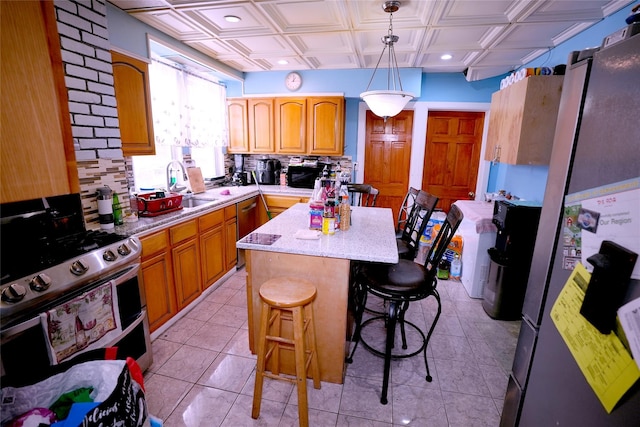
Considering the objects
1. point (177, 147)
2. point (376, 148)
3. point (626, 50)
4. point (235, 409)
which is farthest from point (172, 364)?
point (376, 148)

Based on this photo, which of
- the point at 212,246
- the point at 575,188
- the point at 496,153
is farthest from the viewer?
the point at 496,153

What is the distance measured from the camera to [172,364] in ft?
6.73

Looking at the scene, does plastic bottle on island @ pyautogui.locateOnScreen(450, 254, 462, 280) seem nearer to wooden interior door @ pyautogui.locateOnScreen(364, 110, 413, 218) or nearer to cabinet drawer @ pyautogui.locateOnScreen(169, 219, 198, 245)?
wooden interior door @ pyautogui.locateOnScreen(364, 110, 413, 218)

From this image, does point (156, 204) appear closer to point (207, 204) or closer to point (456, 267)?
point (207, 204)

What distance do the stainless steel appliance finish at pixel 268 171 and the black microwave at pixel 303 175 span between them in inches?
10.6

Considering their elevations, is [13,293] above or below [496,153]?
below

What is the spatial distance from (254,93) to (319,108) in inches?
39.6

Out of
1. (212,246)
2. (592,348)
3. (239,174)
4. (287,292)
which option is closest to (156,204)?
(212,246)

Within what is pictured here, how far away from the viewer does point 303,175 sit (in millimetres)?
4105

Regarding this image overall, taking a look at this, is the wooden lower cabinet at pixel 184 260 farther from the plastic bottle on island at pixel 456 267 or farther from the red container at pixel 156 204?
the plastic bottle on island at pixel 456 267

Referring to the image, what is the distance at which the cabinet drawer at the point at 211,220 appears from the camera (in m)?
2.80

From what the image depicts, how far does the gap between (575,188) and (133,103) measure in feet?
9.17

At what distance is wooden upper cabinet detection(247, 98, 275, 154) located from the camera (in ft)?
13.4

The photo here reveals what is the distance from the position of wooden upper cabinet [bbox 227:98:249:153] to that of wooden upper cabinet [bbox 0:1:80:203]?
3.27 m
